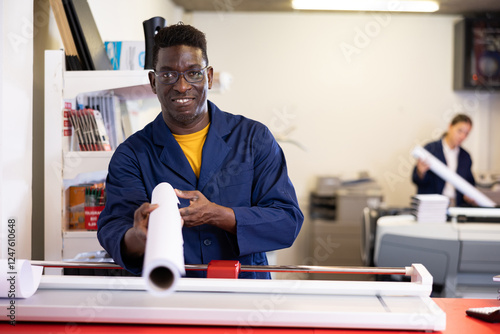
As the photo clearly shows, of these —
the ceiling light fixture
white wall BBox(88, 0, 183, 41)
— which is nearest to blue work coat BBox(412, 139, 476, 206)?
the ceiling light fixture

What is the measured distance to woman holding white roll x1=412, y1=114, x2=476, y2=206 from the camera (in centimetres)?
393

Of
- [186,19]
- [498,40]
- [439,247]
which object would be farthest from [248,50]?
[439,247]

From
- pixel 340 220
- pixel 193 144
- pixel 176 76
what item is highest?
pixel 176 76

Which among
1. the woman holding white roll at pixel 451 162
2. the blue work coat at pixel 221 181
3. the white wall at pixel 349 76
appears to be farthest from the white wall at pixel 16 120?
the white wall at pixel 349 76

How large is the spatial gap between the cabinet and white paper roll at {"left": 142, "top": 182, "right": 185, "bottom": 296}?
38.7 inches

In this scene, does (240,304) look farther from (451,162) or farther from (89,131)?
(451,162)

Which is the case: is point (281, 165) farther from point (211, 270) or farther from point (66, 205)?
point (66, 205)

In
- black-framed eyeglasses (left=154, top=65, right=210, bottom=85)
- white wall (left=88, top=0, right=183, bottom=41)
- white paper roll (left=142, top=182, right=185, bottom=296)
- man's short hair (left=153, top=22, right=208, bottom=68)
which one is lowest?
white paper roll (left=142, top=182, right=185, bottom=296)

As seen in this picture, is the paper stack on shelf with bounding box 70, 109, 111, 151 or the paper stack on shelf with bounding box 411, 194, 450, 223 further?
the paper stack on shelf with bounding box 411, 194, 450, 223

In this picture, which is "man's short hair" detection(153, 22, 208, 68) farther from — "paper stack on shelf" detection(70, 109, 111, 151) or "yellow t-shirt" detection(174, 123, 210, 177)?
"paper stack on shelf" detection(70, 109, 111, 151)

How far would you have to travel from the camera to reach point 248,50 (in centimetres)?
516

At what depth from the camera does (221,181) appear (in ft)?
4.89

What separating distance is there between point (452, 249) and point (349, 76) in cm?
299

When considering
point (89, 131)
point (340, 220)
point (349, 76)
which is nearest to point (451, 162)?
point (340, 220)
